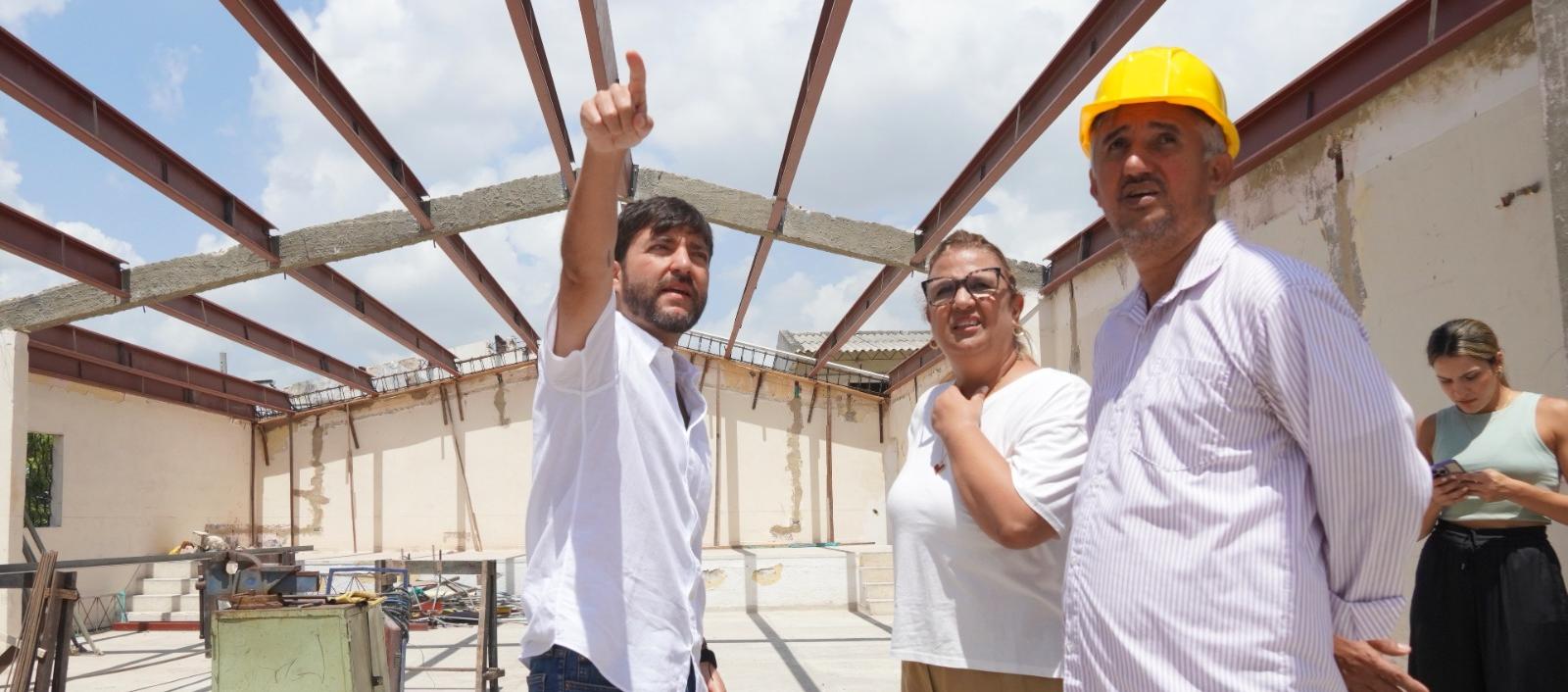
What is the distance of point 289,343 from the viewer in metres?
11.7

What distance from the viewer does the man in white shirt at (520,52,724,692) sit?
1.50 meters

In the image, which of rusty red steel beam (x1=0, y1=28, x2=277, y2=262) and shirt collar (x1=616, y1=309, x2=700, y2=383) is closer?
shirt collar (x1=616, y1=309, x2=700, y2=383)

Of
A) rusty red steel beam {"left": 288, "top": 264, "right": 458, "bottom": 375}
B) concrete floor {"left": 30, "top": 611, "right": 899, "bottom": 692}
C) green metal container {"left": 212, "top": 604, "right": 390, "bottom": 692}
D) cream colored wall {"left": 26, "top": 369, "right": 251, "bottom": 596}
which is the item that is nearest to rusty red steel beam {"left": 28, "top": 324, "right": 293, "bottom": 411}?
cream colored wall {"left": 26, "top": 369, "right": 251, "bottom": 596}

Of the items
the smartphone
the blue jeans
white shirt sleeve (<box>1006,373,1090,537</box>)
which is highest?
white shirt sleeve (<box>1006,373,1090,537</box>)

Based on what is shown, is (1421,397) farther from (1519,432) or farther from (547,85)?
(547,85)

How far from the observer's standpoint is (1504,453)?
8.95ft

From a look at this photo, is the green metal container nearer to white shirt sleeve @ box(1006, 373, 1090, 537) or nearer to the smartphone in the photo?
white shirt sleeve @ box(1006, 373, 1090, 537)

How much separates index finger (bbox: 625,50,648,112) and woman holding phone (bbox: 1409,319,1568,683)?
91.9 inches

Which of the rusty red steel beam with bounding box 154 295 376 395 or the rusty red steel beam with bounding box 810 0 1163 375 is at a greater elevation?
the rusty red steel beam with bounding box 810 0 1163 375

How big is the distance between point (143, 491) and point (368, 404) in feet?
11.3

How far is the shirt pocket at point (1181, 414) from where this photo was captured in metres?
1.38

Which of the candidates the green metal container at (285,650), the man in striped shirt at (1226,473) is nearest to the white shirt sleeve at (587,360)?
the man in striped shirt at (1226,473)

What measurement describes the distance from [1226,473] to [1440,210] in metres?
3.11

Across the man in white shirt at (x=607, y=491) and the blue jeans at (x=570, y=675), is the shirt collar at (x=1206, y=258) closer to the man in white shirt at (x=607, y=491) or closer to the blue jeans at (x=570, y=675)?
the man in white shirt at (x=607, y=491)
